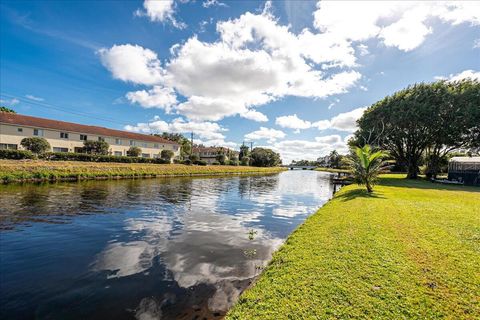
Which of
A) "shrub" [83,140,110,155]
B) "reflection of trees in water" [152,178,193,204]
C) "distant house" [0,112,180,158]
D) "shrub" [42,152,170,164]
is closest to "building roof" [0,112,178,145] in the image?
"distant house" [0,112,180,158]

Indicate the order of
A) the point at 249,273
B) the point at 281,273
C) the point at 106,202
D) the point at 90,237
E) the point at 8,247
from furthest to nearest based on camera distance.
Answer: the point at 106,202 → the point at 90,237 → the point at 8,247 → the point at 249,273 → the point at 281,273

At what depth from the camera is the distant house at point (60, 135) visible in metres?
38.4

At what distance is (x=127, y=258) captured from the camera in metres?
8.04

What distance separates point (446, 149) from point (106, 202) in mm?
51859

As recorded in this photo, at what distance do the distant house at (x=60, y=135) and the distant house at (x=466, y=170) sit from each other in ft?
206

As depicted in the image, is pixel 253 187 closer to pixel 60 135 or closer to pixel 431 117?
pixel 431 117

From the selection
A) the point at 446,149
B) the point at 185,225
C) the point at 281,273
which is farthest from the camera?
the point at 446,149

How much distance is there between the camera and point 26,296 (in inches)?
222

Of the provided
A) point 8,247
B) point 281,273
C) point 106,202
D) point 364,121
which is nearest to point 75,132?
point 106,202

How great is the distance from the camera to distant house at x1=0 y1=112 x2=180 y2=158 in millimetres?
38406

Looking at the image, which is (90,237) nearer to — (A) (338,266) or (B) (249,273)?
(B) (249,273)

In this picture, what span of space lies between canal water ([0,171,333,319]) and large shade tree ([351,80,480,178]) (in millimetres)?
28323

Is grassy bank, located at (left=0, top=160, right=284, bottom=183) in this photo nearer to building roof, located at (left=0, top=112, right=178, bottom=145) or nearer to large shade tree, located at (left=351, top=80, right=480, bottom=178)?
building roof, located at (left=0, top=112, right=178, bottom=145)

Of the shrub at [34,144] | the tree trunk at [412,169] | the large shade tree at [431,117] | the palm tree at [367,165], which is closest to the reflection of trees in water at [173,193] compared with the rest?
the palm tree at [367,165]
